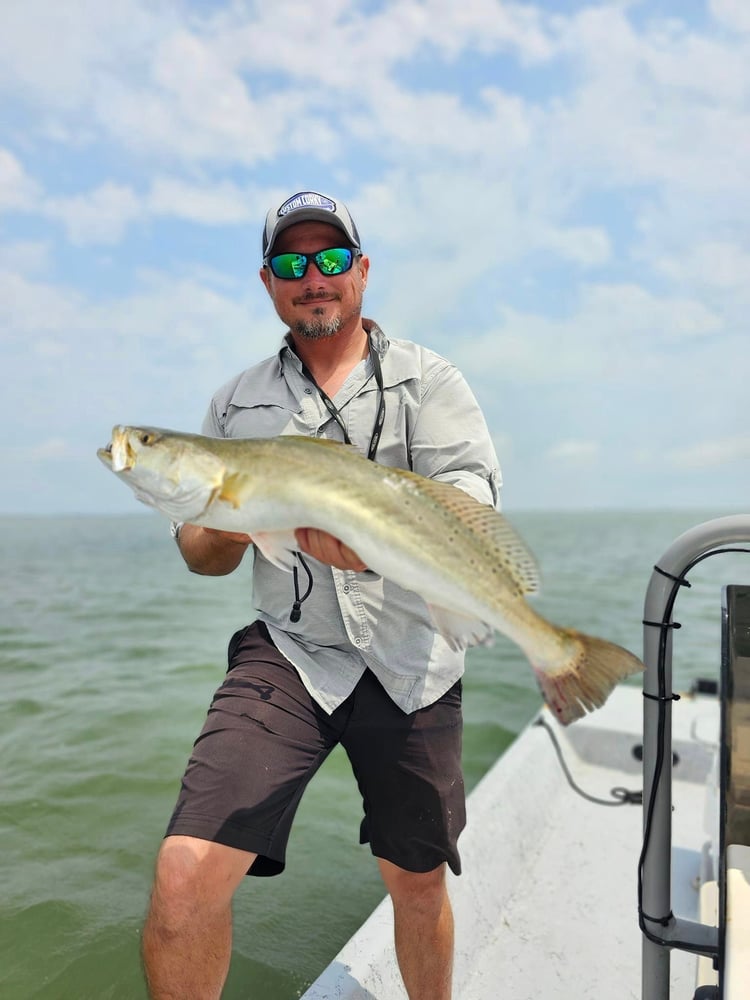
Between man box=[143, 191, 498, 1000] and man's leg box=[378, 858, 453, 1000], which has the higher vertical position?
man box=[143, 191, 498, 1000]

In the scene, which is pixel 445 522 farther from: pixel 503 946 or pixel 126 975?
pixel 126 975

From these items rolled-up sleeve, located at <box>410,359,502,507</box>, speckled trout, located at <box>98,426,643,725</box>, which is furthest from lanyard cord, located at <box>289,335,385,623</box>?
speckled trout, located at <box>98,426,643,725</box>

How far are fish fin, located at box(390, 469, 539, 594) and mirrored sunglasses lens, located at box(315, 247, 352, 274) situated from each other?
4.36 feet

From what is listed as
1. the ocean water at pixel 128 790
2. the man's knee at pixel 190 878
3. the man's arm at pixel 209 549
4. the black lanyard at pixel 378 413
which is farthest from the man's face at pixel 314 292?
the ocean water at pixel 128 790

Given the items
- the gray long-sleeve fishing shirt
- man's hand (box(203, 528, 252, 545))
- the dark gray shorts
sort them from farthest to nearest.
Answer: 1. the gray long-sleeve fishing shirt
2. the dark gray shorts
3. man's hand (box(203, 528, 252, 545))

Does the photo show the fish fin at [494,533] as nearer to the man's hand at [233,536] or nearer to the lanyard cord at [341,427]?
the man's hand at [233,536]

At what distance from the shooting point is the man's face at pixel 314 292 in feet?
10.8

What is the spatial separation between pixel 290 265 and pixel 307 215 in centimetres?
22

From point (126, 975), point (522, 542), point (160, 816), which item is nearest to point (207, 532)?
point (522, 542)

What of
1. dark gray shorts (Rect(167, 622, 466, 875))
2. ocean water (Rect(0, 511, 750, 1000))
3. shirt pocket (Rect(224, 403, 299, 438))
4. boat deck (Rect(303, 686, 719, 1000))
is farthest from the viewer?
ocean water (Rect(0, 511, 750, 1000))

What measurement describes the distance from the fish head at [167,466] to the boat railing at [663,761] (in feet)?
4.79

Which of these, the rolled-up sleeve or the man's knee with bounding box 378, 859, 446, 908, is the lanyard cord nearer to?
the rolled-up sleeve

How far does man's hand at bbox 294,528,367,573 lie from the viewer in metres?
2.35

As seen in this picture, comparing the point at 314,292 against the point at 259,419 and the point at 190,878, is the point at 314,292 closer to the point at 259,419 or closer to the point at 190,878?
the point at 259,419
